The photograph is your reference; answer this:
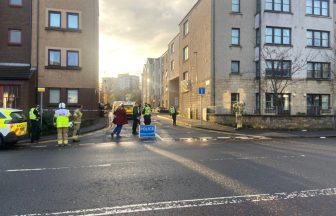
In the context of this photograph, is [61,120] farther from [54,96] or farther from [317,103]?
[317,103]

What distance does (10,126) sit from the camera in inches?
524

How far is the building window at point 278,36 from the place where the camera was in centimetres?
3177

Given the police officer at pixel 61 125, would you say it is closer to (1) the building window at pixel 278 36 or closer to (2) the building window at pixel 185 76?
(1) the building window at pixel 278 36

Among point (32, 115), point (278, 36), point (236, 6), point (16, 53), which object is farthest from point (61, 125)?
point (278, 36)

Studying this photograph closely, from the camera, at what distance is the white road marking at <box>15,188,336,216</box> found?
522 centimetres

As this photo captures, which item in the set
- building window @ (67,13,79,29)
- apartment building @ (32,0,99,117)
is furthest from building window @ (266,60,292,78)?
building window @ (67,13,79,29)

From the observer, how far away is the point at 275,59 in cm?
3153

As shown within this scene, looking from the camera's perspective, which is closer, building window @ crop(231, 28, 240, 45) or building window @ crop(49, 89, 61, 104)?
→ building window @ crop(49, 89, 61, 104)

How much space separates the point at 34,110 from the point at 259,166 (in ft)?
37.4

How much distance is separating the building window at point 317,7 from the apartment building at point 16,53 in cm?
2738

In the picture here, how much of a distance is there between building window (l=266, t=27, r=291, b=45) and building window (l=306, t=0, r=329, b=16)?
3.39m

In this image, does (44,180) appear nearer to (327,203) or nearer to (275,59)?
(327,203)

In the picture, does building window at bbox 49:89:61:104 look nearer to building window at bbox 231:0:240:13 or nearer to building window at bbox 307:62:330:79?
building window at bbox 231:0:240:13

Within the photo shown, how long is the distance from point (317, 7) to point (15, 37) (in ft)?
97.8
